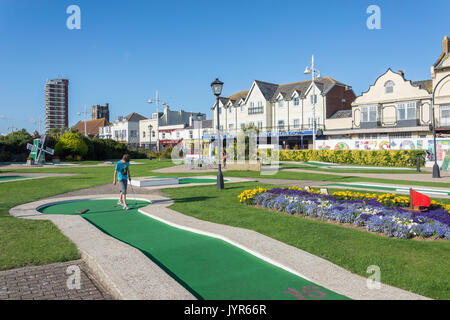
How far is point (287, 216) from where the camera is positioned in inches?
374

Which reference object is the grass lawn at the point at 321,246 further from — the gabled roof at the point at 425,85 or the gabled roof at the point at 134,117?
the gabled roof at the point at 134,117

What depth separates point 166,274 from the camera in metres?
5.09

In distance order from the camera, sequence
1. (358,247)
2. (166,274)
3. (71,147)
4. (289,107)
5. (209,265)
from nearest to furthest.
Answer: (166,274)
(209,265)
(358,247)
(71,147)
(289,107)

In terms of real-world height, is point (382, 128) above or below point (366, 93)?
below

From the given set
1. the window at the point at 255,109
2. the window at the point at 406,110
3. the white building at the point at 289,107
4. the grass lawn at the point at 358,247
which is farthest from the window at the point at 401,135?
the grass lawn at the point at 358,247

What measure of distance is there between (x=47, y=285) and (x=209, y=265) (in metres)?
2.48

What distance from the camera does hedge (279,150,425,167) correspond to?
103ft

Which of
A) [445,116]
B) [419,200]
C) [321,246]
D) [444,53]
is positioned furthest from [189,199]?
[444,53]

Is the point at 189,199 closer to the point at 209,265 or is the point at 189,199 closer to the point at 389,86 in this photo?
the point at 209,265

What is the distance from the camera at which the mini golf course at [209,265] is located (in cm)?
463

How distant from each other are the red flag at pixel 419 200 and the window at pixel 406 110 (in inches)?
1467
